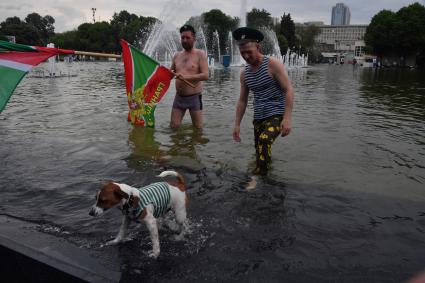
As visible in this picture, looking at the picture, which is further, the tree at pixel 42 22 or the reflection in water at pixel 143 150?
the tree at pixel 42 22

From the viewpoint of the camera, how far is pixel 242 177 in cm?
666

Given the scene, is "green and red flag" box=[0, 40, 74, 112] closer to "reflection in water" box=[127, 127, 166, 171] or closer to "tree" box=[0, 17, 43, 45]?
"reflection in water" box=[127, 127, 166, 171]

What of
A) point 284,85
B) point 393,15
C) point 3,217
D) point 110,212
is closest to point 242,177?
point 284,85

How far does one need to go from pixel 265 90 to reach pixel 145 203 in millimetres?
2948

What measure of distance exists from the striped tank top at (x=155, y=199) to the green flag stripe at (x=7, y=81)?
257 cm

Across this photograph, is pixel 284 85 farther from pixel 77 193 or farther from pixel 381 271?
pixel 77 193

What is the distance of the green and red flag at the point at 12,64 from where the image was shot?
5250mm

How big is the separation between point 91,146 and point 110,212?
12.5 ft

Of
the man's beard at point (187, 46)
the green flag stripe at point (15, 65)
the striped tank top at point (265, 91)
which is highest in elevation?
the man's beard at point (187, 46)

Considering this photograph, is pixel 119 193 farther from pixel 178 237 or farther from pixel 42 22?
pixel 42 22

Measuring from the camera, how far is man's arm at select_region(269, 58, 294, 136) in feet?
18.9

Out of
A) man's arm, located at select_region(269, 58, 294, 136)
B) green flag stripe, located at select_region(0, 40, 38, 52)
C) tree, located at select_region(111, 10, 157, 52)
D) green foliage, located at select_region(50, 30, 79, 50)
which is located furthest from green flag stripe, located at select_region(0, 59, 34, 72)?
green foliage, located at select_region(50, 30, 79, 50)

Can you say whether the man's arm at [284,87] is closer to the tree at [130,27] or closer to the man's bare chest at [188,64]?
the man's bare chest at [188,64]


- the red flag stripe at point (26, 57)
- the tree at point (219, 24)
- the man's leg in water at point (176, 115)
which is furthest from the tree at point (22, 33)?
the red flag stripe at point (26, 57)
